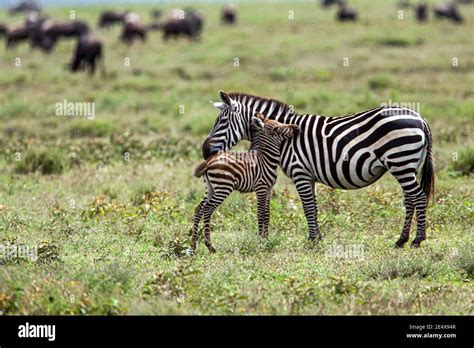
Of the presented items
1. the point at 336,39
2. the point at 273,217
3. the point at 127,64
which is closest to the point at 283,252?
the point at 273,217

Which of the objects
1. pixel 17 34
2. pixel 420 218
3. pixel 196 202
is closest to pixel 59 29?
pixel 17 34

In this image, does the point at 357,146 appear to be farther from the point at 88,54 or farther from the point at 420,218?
the point at 88,54

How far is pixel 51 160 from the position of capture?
1362 centimetres

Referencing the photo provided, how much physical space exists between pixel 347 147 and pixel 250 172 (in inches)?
46.0

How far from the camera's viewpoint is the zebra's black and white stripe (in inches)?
351

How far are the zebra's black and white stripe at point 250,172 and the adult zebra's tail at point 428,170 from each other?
1562mm

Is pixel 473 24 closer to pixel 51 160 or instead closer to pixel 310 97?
pixel 310 97

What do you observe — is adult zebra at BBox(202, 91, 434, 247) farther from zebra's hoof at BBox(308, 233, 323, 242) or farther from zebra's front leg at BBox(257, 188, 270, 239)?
zebra's front leg at BBox(257, 188, 270, 239)

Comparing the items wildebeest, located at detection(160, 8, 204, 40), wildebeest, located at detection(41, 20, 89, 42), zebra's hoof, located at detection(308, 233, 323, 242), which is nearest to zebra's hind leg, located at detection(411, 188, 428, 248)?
zebra's hoof, located at detection(308, 233, 323, 242)

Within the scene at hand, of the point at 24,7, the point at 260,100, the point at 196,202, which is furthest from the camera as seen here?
the point at 24,7

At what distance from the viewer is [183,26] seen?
118 feet

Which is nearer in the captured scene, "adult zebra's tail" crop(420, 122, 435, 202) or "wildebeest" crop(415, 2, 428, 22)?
"adult zebra's tail" crop(420, 122, 435, 202)

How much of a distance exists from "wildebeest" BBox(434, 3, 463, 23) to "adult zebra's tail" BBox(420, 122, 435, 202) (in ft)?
98.8
